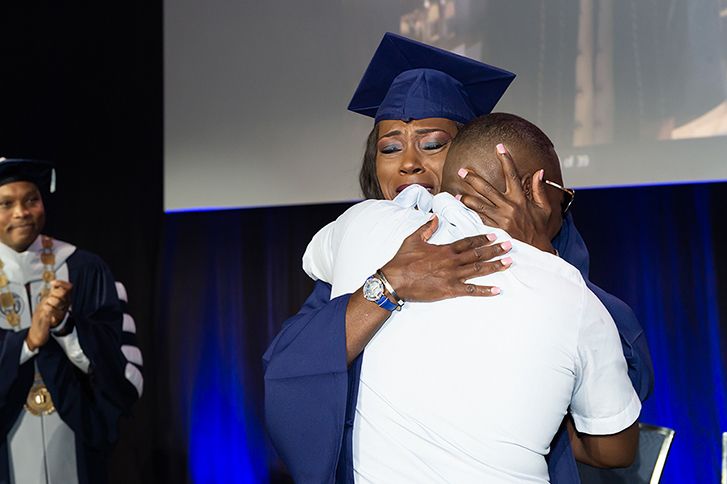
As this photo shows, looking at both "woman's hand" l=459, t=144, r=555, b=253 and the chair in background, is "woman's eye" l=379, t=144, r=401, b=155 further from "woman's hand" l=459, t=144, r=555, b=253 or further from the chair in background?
the chair in background

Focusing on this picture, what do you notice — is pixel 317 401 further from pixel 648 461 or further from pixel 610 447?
pixel 648 461

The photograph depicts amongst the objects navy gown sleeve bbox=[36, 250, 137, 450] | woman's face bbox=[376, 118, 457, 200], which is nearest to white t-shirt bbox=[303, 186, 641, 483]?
woman's face bbox=[376, 118, 457, 200]

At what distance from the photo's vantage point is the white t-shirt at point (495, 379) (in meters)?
1.33

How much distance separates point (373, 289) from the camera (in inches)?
57.0

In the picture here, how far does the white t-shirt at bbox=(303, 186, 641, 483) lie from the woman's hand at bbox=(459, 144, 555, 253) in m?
0.04

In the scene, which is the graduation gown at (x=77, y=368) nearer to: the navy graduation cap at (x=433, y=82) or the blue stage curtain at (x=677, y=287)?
the navy graduation cap at (x=433, y=82)

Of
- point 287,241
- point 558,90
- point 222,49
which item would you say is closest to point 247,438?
point 287,241

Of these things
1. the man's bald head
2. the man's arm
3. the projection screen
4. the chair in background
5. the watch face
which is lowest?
the chair in background

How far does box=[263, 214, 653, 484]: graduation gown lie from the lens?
1512mm

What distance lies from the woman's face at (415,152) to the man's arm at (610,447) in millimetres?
828

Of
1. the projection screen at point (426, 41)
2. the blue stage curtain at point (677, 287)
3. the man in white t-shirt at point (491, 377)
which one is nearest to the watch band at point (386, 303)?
the man in white t-shirt at point (491, 377)

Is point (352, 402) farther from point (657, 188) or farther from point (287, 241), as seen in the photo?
point (287, 241)

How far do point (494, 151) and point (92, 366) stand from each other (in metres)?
2.86

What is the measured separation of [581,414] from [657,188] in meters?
3.34
